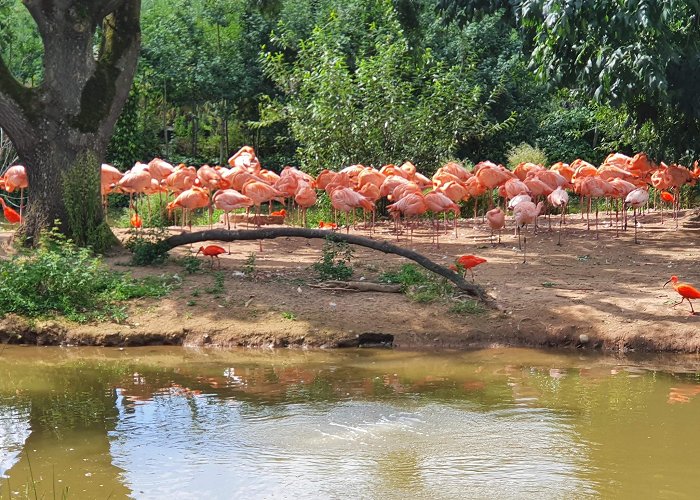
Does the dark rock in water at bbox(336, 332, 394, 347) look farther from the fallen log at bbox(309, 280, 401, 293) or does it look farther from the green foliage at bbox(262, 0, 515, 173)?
the green foliage at bbox(262, 0, 515, 173)

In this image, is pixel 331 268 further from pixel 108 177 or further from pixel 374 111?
pixel 374 111

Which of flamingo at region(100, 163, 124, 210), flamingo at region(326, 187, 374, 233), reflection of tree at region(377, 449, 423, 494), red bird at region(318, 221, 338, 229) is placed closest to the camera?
reflection of tree at region(377, 449, 423, 494)

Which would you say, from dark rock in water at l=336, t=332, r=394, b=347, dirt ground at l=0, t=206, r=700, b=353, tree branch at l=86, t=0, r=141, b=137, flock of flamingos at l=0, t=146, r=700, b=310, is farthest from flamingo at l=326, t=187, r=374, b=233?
dark rock in water at l=336, t=332, r=394, b=347

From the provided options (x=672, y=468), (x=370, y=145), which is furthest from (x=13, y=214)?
(x=672, y=468)

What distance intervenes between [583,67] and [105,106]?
5.83 meters

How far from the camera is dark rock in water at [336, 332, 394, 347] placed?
9734 mm

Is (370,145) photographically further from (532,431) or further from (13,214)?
(532,431)

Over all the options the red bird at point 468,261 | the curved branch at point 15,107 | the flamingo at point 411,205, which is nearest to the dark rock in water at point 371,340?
the red bird at point 468,261

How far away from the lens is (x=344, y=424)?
6.97m

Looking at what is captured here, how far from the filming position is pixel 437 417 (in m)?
7.17

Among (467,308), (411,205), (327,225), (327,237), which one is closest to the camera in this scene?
(467,308)

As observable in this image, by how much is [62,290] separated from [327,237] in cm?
292

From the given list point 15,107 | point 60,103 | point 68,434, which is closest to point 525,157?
point 60,103

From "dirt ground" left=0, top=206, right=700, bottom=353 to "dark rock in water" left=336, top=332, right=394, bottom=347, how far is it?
1.8 inches
